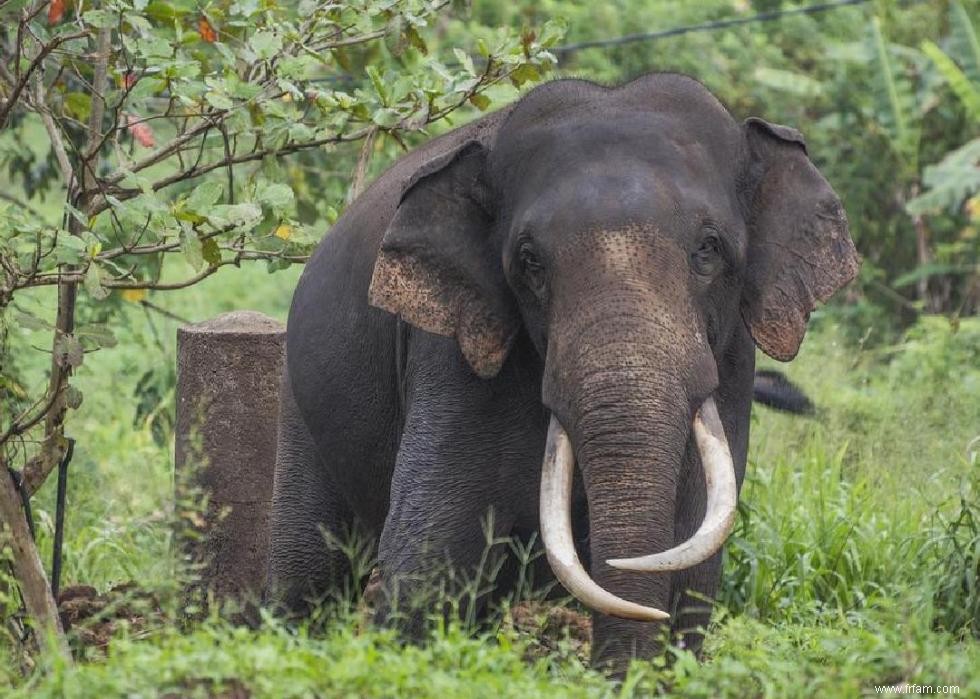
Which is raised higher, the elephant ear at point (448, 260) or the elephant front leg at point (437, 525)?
the elephant ear at point (448, 260)

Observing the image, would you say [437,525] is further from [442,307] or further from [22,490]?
[22,490]

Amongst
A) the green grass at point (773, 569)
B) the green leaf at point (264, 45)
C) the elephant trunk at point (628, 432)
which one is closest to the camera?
the green grass at point (773, 569)

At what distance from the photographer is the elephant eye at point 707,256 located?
501cm

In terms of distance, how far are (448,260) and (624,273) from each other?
0.72 m

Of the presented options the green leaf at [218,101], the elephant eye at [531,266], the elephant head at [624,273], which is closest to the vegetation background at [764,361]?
the green leaf at [218,101]

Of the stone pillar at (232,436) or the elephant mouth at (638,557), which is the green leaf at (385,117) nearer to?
the stone pillar at (232,436)

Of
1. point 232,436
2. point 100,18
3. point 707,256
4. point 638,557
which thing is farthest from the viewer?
point 232,436

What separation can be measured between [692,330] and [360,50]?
3.40m

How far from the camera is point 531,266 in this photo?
5094 millimetres

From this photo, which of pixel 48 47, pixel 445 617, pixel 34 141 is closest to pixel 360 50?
pixel 48 47

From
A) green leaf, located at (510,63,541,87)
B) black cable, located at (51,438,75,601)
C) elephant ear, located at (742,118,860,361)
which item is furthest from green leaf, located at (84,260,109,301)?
green leaf, located at (510,63,541,87)

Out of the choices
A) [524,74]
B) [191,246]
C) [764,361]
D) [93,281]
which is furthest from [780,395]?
[764,361]

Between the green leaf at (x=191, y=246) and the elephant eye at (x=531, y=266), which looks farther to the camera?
the green leaf at (x=191, y=246)

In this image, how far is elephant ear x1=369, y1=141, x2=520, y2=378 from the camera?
17.4 ft
